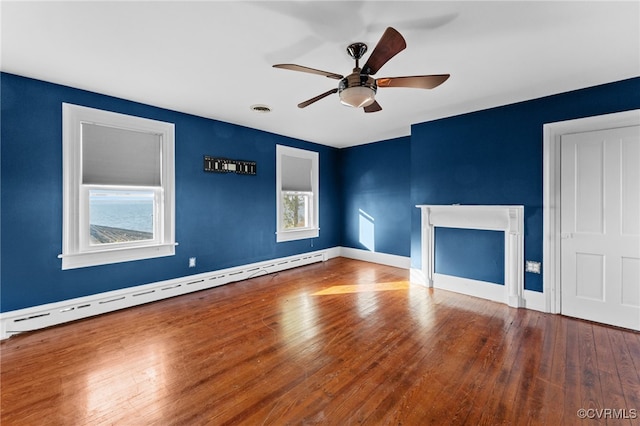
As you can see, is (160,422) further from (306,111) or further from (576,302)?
(576,302)

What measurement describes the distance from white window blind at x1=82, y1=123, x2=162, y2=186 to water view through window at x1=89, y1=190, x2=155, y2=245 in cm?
16

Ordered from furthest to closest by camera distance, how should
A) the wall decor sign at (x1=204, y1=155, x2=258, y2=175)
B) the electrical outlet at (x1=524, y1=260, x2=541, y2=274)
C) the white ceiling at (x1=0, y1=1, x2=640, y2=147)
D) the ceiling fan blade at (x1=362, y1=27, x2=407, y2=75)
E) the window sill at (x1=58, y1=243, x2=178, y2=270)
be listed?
the wall decor sign at (x1=204, y1=155, x2=258, y2=175) → the electrical outlet at (x1=524, y1=260, x2=541, y2=274) → the window sill at (x1=58, y1=243, x2=178, y2=270) → the white ceiling at (x1=0, y1=1, x2=640, y2=147) → the ceiling fan blade at (x1=362, y1=27, x2=407, y2=75)

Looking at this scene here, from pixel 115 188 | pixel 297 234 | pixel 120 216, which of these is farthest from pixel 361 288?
pixel 115 188

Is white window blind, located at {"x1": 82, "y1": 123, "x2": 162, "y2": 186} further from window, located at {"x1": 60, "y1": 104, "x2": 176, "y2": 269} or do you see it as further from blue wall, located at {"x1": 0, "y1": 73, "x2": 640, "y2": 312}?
blue wall, located at {"x1": 0, "y1": 73, "x2": 640, "y2": 312}

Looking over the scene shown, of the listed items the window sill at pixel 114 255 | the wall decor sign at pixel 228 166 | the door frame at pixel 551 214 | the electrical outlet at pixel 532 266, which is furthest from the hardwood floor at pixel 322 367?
the wall decor sign at pixel 228 166

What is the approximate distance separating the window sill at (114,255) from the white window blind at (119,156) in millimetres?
818

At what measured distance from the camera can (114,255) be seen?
334cm

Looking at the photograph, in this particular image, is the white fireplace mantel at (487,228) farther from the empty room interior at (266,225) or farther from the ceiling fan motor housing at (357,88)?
the ceiling fan motor housing at (357,88)

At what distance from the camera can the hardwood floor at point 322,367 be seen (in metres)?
1.72

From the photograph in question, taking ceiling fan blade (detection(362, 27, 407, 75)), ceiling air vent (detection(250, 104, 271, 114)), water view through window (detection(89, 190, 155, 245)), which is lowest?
water view through window (detection(89, 190, 155, 245))

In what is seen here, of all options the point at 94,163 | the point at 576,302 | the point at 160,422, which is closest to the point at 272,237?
the point at 94,163

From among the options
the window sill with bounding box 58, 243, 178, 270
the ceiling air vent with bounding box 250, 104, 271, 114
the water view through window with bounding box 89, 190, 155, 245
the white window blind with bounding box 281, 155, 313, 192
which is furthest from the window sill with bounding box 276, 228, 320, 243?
the ceiling air vent with bounding box 250, 104, 271, 114

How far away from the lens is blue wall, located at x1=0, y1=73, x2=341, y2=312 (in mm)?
2732

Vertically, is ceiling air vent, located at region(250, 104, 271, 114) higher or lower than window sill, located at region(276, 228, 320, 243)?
higher
